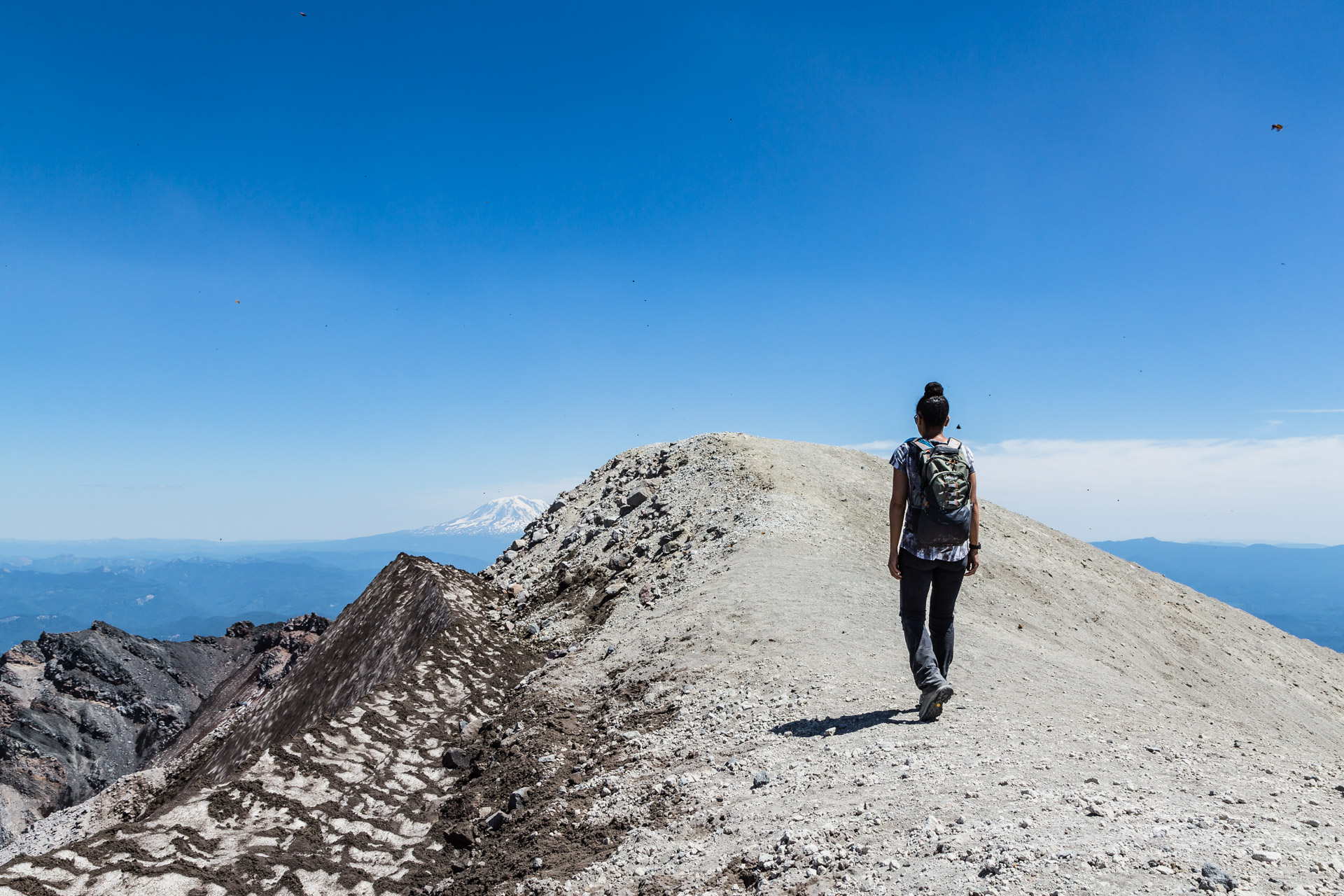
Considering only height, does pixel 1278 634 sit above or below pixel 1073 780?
below

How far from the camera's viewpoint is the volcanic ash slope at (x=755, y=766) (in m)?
3.57

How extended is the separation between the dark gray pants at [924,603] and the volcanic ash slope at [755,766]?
0.48 meters

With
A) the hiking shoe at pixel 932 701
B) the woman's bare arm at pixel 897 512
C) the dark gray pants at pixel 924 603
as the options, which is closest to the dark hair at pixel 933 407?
the woman's bare arm at pixel 897 512

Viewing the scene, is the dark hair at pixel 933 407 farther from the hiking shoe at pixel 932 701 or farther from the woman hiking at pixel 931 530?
the hiking shoe at pixel 932 701

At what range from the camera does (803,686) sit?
7195mm

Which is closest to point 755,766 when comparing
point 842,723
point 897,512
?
point 842,723

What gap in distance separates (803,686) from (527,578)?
1243cm

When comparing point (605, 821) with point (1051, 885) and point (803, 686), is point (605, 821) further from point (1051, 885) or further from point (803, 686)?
point (1051, 885)

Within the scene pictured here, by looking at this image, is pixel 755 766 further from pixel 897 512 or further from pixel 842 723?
pixel 897 512

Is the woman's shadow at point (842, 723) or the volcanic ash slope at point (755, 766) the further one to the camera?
the woman's shadow at point (842, 723)

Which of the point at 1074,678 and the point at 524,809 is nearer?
the point at 524,809

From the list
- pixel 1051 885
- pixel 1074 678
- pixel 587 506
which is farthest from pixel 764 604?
pixel 587 506

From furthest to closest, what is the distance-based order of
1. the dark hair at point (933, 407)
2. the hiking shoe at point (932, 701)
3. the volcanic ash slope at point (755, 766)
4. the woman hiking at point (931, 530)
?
1. the dark hair at point (933, 407)
2. the hiking shoe at point (932, 701)
3. the woman hiking at point (931, 530)
4. the volcanic ash slope at point (755, 766)

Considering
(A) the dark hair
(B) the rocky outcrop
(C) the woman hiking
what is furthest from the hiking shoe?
(B) the rocky outcrop
